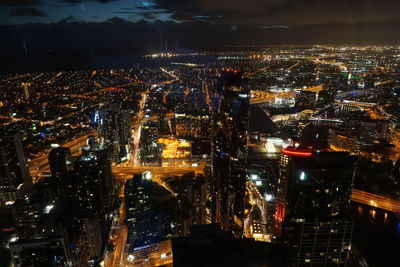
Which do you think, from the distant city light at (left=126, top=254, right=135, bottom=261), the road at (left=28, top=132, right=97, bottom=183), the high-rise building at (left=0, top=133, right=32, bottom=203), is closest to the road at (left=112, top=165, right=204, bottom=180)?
the road at (left=28, top=132, right=97, bottom=183)

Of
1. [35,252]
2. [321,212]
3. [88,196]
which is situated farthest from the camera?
[88,196]

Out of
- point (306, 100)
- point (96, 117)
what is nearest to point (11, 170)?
point (96, 117)

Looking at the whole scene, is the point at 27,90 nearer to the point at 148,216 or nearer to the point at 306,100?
the point at 148,216

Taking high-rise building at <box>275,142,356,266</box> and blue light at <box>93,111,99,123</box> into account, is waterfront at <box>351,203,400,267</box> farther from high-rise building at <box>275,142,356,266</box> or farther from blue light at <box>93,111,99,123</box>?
blue light at <box>93,111,99,123</box>

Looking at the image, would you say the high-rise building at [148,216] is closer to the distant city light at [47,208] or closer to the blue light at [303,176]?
the distant city light at [47,208]

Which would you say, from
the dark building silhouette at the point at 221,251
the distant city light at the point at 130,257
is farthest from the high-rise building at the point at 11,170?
the dark building silhouette at the point at 221,251

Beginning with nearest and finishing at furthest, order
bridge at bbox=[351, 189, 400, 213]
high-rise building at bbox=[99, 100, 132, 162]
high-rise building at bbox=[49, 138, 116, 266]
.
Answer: high-rise building at bbox=[49, 138, 116, 266]
bridge at bbox=[351, 189, 400, 213]
high-rise building at bbox=[99, 100, 132, 162]
